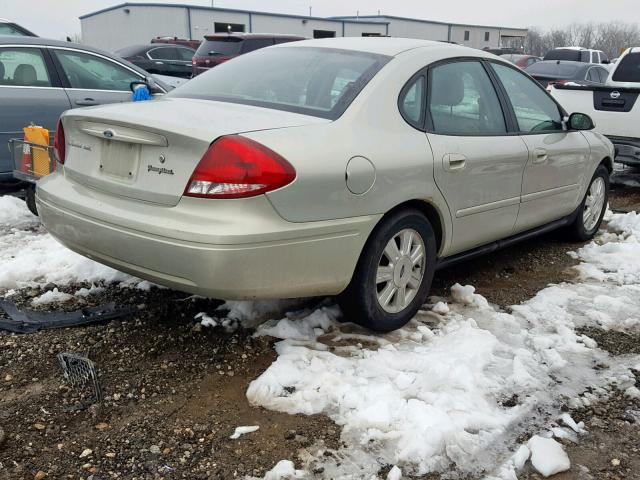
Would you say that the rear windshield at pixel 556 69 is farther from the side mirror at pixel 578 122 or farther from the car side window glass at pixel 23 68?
the car side window glass at pixel 23 68

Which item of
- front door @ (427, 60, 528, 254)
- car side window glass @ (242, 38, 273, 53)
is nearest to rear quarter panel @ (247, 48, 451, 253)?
front door @ (427, 60, 528, 254)

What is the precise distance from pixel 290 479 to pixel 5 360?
5.55 feet

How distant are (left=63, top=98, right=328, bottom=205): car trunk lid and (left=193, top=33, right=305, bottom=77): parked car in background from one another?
38.9 ft

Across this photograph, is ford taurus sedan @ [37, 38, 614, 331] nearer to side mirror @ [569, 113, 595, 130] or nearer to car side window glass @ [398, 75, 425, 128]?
car side window glass @ [398, 75, 425, 128]

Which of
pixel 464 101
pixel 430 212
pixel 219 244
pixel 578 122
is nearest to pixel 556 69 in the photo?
pixel 578 122

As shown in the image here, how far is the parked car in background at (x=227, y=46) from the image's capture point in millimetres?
Result: 14680

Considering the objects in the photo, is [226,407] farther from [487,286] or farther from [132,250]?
[487,286]

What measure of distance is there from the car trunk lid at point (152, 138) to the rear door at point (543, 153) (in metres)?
1.89

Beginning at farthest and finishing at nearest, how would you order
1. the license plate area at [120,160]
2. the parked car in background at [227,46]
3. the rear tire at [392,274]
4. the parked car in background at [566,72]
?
the parked car in background at [227,46] < the parked car in background at [566,72] < the rear tire at [392,274] < the license plate area at [120,160]

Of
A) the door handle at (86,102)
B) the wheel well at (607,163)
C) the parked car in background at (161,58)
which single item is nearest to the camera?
the wheel well at (607,163)

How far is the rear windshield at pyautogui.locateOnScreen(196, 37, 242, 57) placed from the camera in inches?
580

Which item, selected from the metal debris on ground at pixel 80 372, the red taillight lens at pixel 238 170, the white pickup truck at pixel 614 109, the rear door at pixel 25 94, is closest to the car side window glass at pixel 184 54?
the rear door at pixel 25 94

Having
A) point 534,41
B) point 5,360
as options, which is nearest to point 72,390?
point 5,360

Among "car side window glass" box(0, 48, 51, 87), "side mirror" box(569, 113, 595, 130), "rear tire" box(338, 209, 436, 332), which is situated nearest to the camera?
"rear tire" box(338, 209, 436, 332)
